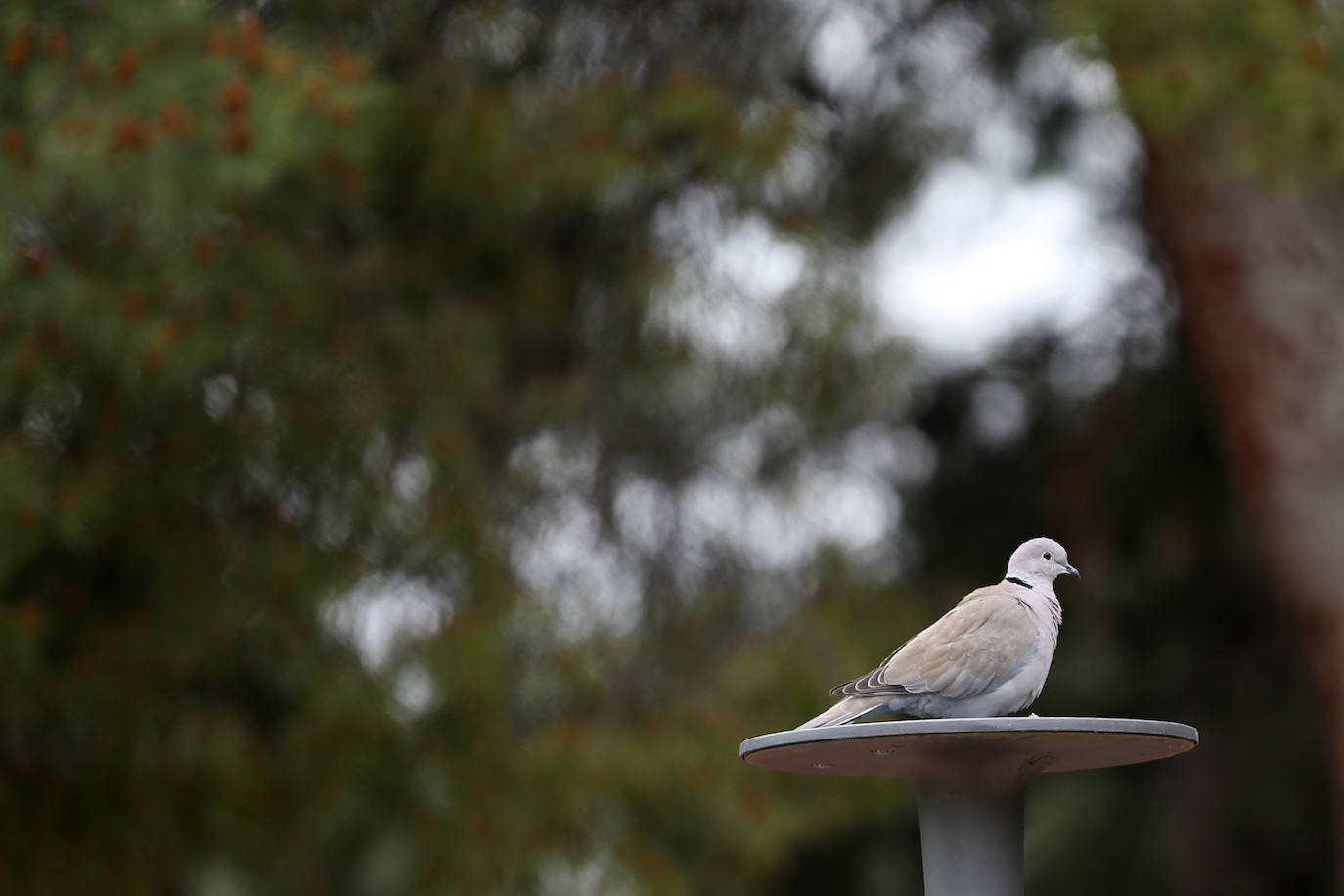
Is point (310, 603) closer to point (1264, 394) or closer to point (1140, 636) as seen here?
point (1264, 394)

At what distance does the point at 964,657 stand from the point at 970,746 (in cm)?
12

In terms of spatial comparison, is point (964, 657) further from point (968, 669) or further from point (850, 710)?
point (850, 710)

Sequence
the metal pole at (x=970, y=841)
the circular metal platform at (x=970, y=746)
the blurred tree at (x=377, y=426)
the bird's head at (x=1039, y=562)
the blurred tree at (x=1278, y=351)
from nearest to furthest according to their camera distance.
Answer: the circular metal platform at (x=970, y=746) → the metal pole at (x=970, y=841) → the bird's head at (x=1039, y=562) → the blurred tree at (x=377, y=426) → the blurred tree at (x=1278, y=351)

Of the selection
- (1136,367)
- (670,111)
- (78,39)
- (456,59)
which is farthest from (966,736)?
(1136,367)

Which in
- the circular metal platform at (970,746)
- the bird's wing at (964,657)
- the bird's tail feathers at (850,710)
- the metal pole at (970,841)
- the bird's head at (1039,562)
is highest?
the bird's head at (1039,562)

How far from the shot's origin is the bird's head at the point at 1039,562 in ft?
6.73

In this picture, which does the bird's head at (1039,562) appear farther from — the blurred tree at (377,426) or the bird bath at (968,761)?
the blurred tree at (377,426)

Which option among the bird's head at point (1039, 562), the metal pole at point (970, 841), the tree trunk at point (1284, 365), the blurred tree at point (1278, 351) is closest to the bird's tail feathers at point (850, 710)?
the metal pole at point (970, 841)

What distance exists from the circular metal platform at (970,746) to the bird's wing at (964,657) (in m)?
0.09

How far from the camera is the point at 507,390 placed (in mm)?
6199

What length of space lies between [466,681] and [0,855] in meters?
1.42

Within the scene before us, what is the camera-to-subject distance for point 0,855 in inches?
→ 194

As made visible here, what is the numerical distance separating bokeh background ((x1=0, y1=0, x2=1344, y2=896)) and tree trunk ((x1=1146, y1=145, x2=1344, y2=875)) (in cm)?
2

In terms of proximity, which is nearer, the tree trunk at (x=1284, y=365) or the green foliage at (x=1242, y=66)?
the green foliage at (x=1242, y=66)
